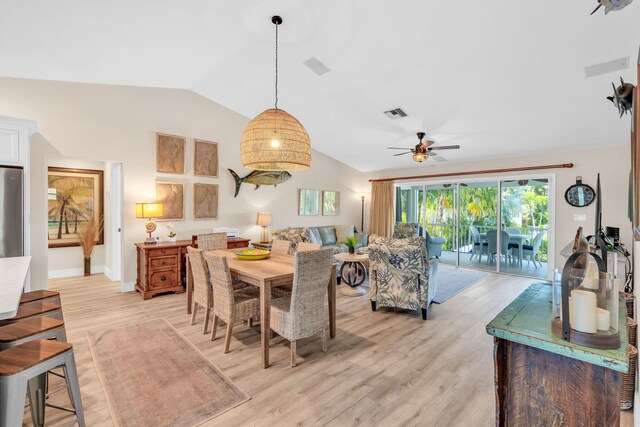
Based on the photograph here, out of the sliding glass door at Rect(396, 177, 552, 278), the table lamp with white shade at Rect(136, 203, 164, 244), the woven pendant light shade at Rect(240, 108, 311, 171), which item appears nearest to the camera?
the woven pendant light shade at Rect(240, 108, 311, 171)

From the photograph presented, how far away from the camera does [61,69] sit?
3.57m

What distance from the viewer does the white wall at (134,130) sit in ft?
13.3

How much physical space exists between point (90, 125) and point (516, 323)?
214 inches

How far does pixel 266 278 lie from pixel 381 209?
596 cm

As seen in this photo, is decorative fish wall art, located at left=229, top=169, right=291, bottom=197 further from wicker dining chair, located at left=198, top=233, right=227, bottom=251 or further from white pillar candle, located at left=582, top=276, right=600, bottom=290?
white pillar candle, located at left=582, top=276, right=600, bottom=290

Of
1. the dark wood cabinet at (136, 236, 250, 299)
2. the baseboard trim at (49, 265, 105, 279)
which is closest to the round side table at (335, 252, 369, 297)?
the dark wood cabinet at (136, 236, 250, 299)

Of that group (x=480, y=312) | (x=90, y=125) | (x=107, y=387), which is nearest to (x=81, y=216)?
(x=90, y=125)

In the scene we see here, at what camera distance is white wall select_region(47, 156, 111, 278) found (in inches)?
213

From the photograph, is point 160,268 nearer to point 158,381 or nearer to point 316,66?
point 158,381

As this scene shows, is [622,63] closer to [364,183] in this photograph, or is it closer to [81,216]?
[364,183]

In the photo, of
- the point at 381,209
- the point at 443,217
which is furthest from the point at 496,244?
the point at 381,209

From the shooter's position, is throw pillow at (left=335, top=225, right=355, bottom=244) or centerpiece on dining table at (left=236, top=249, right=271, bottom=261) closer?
centerpiece on dining table at (left=236, top=249, right=271, bottom=261)

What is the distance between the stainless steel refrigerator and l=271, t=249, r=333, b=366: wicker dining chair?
2924 millimetres

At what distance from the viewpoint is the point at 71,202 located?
5.58 meters
